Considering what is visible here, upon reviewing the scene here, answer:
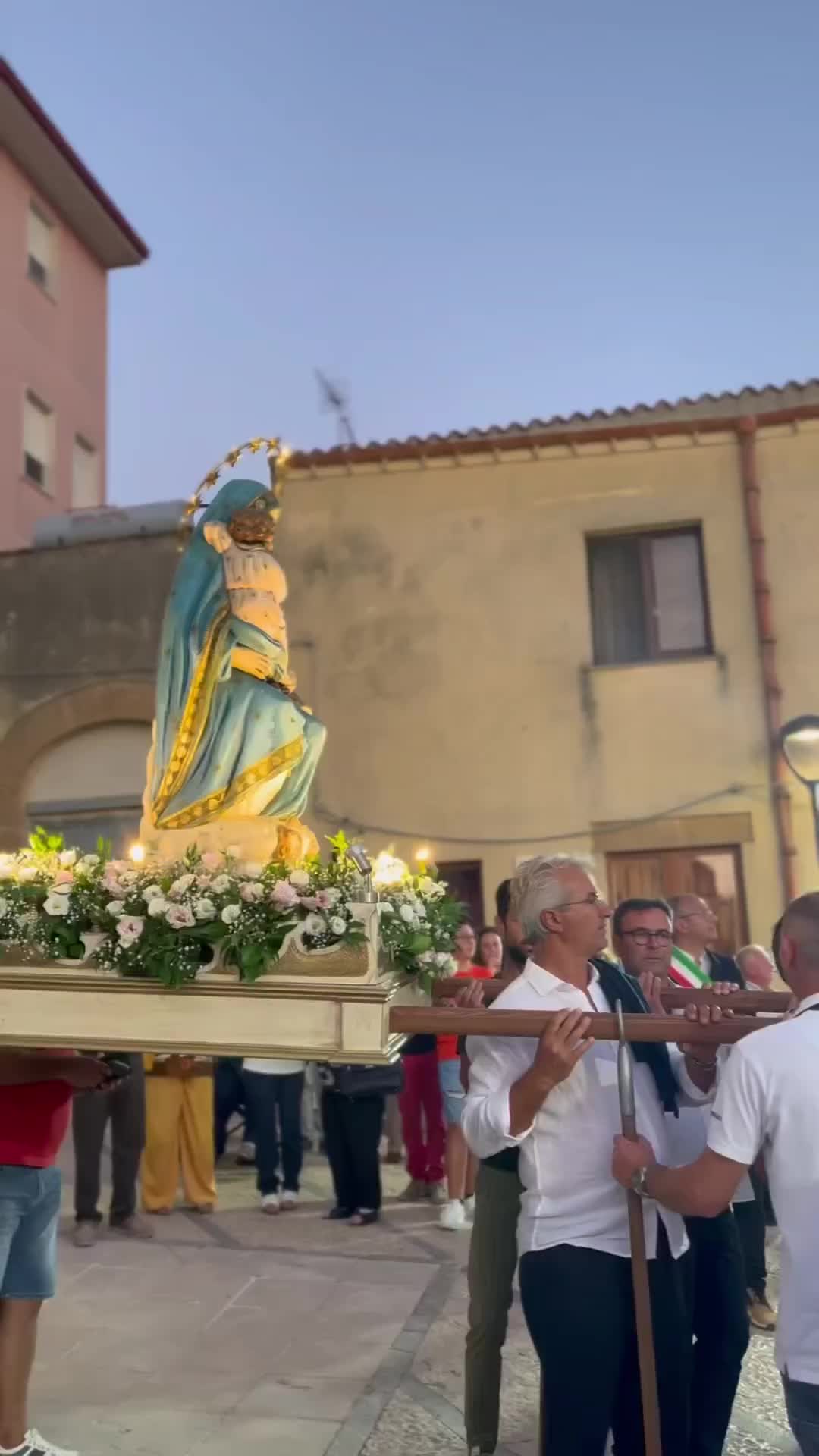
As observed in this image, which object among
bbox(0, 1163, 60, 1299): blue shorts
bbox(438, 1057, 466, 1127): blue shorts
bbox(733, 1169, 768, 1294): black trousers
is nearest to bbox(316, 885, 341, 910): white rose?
bbox(0, 1163, 60, 1299): blue shorts

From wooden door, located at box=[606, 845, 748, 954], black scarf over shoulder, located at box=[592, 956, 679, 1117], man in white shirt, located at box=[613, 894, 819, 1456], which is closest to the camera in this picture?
man in white shirt, located at box=[613, 894, 819, 1456]

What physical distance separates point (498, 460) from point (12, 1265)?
365 inches

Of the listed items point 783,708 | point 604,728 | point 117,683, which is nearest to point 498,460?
point 604,728

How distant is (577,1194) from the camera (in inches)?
96.7

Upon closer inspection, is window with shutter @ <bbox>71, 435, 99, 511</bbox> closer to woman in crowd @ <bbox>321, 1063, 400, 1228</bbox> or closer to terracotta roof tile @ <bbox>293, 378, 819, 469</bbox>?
terracotta roof tile @ <bbox>293, 378, 819, 469</bbox>

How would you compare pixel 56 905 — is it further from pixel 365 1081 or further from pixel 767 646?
pixel 767 646

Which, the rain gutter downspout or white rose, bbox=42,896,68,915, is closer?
white rose, bbox=42,896,68,915

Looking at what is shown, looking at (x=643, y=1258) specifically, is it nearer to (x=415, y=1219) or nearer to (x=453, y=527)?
(x=415, y=1219)

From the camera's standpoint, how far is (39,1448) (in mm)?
3424

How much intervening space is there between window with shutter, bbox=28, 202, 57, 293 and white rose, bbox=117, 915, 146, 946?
16.0 m

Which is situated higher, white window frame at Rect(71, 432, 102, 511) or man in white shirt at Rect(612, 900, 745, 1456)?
white window frame at Rect(71, 432, 102, 511)

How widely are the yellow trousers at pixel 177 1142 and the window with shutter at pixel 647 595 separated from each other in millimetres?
6133

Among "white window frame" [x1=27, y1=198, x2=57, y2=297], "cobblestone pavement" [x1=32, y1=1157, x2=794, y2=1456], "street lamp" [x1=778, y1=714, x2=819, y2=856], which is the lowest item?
"cobblestone pavement" [x1=32, y1=1157, x2=794, y2=1456]

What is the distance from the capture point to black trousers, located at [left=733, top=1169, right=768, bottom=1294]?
182 inches
